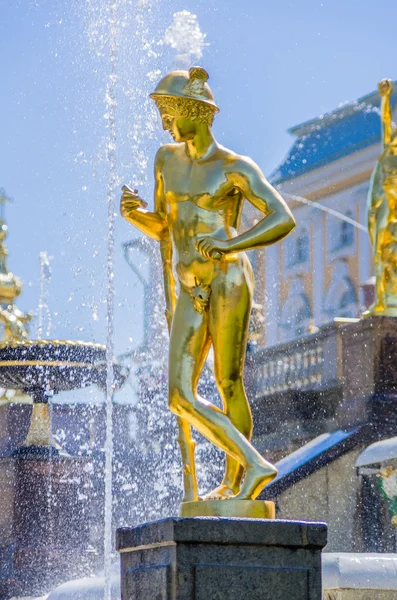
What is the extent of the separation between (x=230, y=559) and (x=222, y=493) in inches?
20.1

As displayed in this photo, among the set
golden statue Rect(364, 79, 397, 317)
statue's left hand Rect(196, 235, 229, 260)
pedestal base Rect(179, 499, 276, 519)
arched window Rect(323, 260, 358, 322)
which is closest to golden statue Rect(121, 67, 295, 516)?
statue's left hand Rect(196, 235, 229, 260)

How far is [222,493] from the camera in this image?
22.9ft

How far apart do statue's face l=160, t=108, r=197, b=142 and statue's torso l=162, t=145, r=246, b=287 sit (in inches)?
5.4

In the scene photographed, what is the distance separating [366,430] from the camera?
47.7 feet

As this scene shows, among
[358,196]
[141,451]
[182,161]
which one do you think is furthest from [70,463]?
[358,196]

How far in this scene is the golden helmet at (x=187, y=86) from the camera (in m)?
7.30

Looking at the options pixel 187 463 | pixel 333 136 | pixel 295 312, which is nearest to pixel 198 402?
pixel 187 463

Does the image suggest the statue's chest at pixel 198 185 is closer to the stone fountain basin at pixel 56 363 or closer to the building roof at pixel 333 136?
the stone fountain basin at pixel 56 363

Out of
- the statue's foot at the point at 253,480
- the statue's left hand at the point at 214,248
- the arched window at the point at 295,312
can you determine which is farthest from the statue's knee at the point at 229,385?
the arched window at the point at 295,312

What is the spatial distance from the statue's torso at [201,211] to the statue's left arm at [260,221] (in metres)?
0.06

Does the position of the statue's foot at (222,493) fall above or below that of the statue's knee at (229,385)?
below

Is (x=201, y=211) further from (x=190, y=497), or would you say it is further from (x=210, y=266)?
(x=190, y=497)

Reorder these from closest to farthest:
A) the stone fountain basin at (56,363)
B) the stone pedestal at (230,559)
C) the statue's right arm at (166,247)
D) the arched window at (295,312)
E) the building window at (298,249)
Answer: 1. the stone pedestal at (230,559)
2. the statue's right arm at (166,247)
3. the stone fountain basin at (56,363)
4. the arched window at (295,312)
5. the building window at (298,249)

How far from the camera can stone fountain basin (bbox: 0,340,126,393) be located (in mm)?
14477
